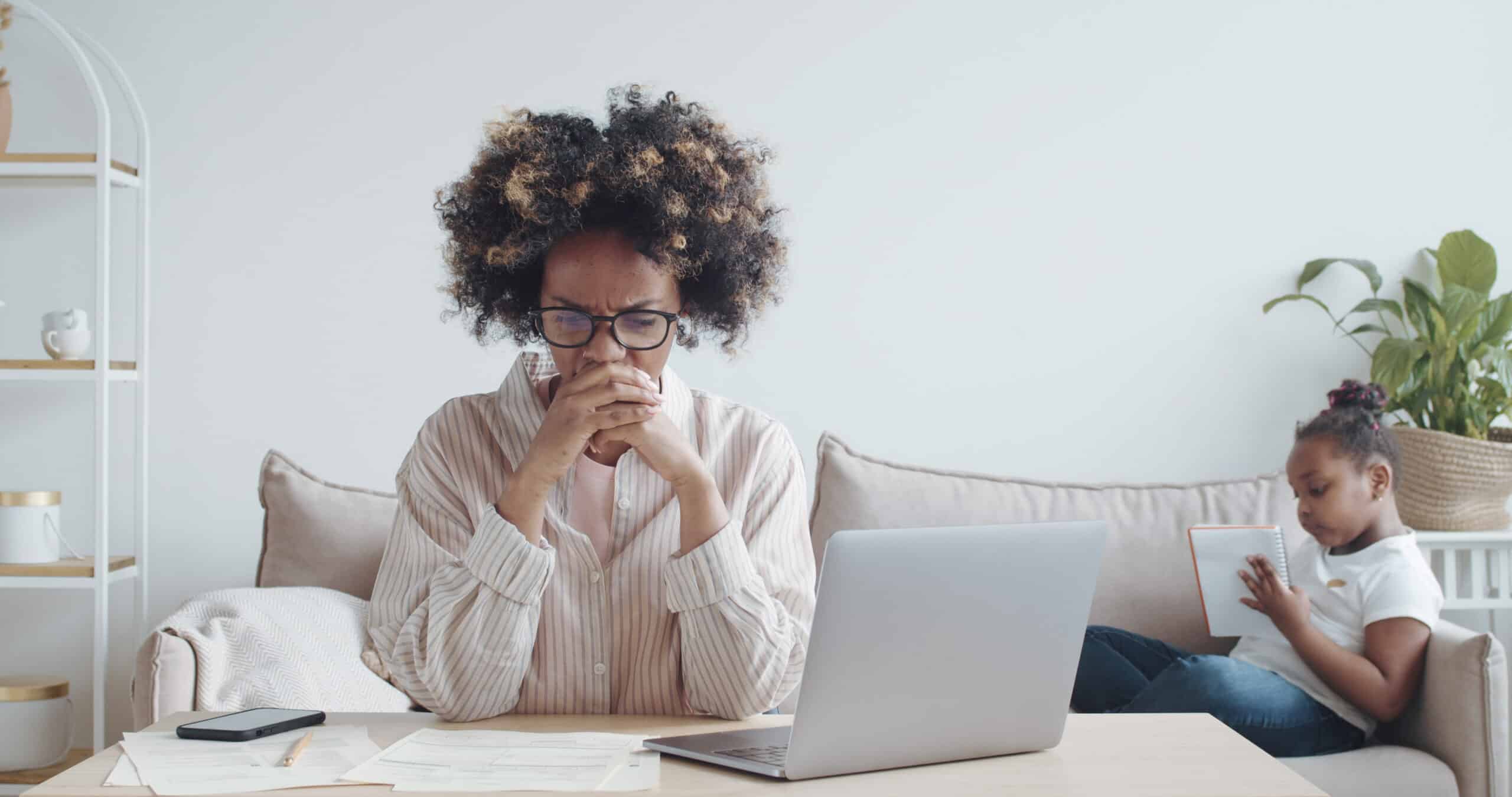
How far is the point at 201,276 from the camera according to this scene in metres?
2.58

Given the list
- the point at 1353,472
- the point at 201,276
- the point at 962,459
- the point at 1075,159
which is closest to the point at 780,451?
the point at 1353,472

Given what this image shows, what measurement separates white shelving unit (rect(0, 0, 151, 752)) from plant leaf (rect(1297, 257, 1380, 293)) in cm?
239

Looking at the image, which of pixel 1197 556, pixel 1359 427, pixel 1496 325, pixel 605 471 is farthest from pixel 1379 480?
pixel 605 471

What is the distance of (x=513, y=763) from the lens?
34.5 inches

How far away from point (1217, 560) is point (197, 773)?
1674 millimetres

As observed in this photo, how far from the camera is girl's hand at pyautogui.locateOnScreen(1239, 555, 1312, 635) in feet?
6.33

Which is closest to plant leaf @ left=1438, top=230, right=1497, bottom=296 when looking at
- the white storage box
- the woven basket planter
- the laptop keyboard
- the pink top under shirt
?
the woven basket planter

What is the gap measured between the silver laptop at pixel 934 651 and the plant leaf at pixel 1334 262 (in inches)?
75.0

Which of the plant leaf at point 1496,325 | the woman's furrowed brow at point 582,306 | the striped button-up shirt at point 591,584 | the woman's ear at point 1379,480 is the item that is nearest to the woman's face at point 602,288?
the woman's furrowed brow at point 582,306

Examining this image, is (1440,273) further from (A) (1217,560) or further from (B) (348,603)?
(B) (348,603)

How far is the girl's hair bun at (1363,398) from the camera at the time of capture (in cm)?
215

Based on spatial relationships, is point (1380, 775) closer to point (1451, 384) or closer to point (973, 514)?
point (973, 514)

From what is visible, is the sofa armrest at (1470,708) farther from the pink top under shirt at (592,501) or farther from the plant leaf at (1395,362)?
the pink top under shirt at (592,501)

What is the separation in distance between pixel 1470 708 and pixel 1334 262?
113 cm
